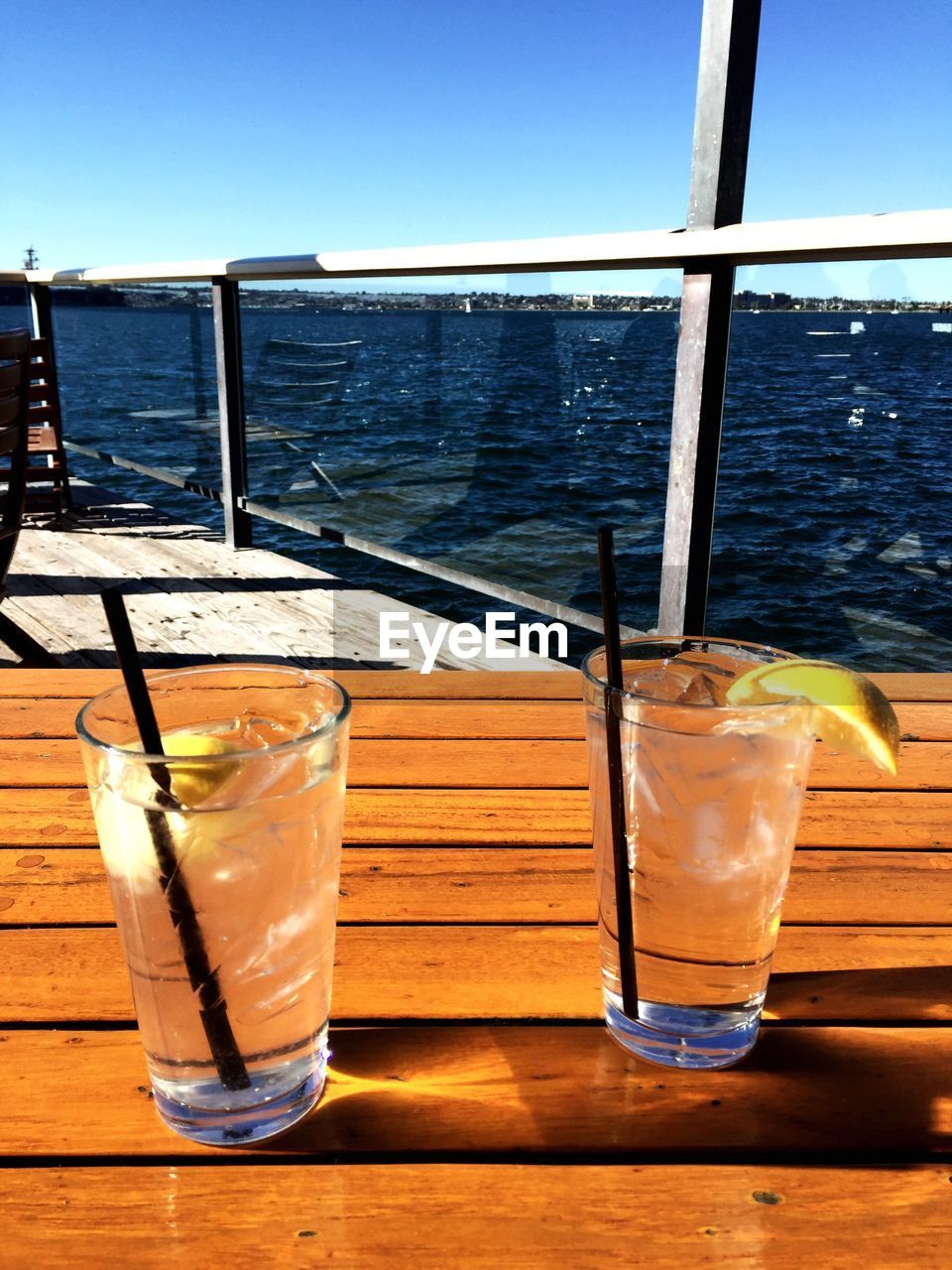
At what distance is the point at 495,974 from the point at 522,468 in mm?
2600

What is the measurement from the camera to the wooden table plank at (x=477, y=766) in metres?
0.82

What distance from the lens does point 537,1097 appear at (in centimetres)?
44

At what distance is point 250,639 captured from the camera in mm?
2959

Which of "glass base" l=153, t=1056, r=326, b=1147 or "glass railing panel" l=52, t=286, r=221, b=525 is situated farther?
"glass railing panel" l=52, t=286, r=221, b=525

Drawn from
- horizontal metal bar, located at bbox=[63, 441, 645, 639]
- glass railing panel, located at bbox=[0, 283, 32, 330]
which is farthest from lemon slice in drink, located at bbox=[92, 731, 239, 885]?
glass railing panel, located at bbox=[0, 283, 32, 330]

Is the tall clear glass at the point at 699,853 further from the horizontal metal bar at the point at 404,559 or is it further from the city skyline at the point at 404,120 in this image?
the city skyline at the point at 404,120

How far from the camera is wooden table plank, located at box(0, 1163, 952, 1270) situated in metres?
0.35

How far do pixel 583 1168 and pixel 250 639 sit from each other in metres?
2.68

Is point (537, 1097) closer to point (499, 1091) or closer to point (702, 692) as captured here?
point (499, 1091)

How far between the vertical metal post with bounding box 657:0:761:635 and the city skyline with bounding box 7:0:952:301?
39337mm

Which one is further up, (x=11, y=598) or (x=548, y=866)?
(x=548, y=866)

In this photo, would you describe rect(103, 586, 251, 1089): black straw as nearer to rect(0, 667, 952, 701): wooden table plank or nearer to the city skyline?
rect(0, 667, 952, 701): wooden table plank

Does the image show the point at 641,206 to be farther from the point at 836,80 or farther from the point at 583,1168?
the point at 583,1168

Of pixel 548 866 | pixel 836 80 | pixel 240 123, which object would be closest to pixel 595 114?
pixel 836 80
